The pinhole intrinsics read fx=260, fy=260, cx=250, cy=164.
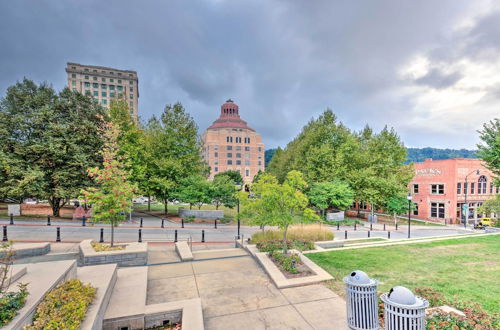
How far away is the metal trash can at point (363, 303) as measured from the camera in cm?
541

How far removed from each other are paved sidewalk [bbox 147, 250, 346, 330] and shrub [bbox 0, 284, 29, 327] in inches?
117

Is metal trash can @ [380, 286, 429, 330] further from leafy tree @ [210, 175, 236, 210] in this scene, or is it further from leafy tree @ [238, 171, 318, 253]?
leafy tree @ [210, 175, 236, 210]

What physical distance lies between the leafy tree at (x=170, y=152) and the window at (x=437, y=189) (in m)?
38.3

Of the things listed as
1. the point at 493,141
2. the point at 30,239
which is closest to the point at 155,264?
the point at 30,239

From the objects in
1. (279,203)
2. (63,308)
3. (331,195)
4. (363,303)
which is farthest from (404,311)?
(331,195)

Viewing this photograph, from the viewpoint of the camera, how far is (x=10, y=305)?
4902mm

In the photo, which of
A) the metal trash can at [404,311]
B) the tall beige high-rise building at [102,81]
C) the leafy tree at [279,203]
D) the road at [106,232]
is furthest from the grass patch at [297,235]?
the tall beige high-rise building at [102,81]

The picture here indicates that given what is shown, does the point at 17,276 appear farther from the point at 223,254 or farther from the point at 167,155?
the point at 167,155

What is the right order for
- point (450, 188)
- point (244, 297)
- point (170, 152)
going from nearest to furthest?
point (244, 297) < point (170, 152) < point (450, 188)

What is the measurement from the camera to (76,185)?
894 inches

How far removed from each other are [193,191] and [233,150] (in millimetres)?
78268

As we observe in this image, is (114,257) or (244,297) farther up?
(114,257)

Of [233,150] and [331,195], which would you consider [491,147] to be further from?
[233,150]

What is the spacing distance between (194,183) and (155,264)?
16.3 m
